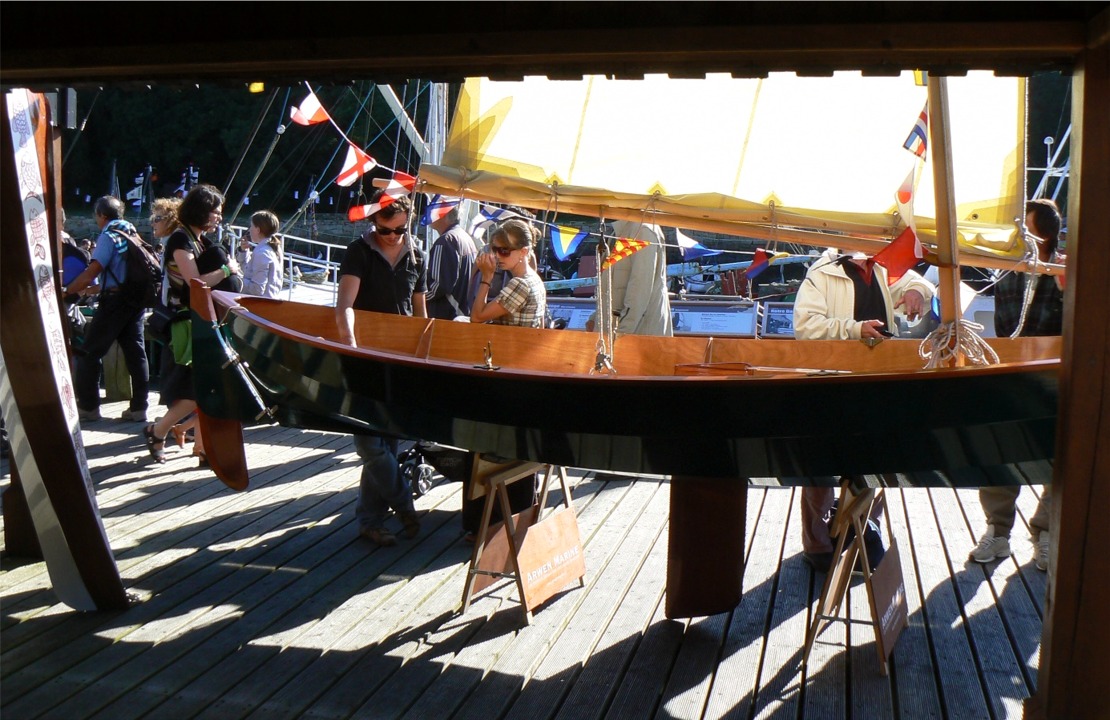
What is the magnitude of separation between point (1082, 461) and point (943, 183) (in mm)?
1451

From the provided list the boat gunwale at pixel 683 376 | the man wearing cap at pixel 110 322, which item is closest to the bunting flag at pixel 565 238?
the boat gunwale at pixel 683 376

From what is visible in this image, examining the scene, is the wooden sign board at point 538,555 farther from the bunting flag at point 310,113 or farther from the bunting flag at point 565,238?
the bunting flag at point 310,113

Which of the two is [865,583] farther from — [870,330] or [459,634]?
[459,634]

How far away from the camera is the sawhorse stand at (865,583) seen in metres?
3.60

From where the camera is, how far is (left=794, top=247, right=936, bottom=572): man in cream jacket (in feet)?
15.5

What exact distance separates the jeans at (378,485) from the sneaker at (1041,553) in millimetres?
2989

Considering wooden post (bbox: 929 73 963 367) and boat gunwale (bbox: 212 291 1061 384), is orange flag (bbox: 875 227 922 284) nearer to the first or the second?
wooden post (bbox: 929 73 963 367)

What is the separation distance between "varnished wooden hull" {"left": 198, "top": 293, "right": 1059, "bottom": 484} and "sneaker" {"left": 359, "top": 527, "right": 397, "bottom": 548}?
718 mm

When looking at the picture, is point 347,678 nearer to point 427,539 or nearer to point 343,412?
point 343,412

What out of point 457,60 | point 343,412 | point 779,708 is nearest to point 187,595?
point 343,412

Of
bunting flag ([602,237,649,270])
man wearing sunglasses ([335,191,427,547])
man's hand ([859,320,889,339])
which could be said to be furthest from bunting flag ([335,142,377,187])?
man's hand ([859,320,889,339])

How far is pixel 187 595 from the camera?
170 inches

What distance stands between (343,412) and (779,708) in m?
2.12

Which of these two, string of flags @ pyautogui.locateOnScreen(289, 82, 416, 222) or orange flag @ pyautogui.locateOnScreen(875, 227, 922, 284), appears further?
string of flags @ pyautogui.locateOnScreen(289, 82, 416, 222)
